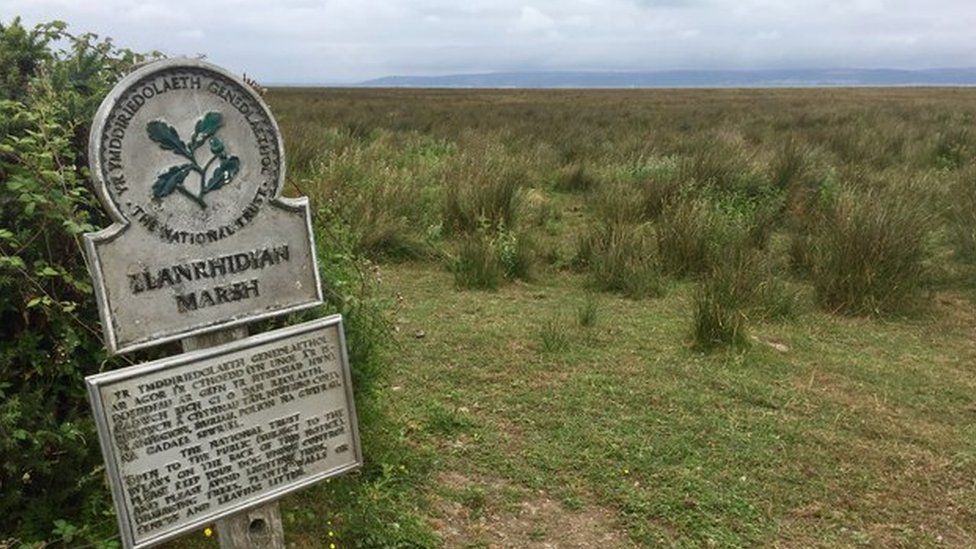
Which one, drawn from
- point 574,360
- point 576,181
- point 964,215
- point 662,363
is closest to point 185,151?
point 574,360

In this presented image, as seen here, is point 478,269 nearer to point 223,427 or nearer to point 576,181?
point 223,427

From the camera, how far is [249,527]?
2.41 metres

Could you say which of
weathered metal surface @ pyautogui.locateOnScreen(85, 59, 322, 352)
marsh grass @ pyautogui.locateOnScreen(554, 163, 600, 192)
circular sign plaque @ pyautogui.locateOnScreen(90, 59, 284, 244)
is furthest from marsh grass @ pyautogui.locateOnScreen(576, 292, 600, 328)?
marsh grass @ pyautogui.locateOnScreen(554, 163, 600, 192)

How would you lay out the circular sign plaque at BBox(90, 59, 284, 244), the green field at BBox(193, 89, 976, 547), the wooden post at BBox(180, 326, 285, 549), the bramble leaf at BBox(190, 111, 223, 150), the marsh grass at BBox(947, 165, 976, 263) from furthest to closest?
the marsh grass at BBox(947, 165, 976, 263)
the green field at BBox(193, 89, 976, 547)
the wooden post at BBox(180, 326, 285, 549)
the bramble leaf at BBox(190, 111, 223, 150)
the circular sign plaque at BBox(90, 59, 284, 244)

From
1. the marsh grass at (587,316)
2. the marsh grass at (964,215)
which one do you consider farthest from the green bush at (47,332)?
the marsh grass at (964,215)

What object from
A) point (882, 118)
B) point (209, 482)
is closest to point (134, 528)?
point (209, 482)

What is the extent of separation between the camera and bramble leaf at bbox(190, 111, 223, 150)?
6.65 ft

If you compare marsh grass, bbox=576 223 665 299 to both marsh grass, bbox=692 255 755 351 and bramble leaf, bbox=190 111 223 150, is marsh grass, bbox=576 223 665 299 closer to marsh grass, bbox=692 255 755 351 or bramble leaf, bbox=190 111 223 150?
marsh grass, bbox=692 255 755 351

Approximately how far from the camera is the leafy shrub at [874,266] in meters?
5.92

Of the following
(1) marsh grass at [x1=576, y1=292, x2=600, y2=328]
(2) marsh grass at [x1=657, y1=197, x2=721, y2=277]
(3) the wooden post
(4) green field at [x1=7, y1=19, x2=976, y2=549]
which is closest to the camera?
(3) the wooden post

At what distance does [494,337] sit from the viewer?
17.3 ft

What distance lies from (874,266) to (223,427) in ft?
17.3

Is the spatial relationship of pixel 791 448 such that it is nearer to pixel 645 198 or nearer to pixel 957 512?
pixel 957 512

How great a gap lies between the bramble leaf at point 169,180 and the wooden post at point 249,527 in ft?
1.46
